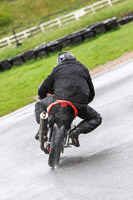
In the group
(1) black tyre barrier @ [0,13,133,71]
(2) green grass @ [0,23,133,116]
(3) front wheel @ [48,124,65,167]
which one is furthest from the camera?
(1) black tyre barrier @ [0,13,133,71]

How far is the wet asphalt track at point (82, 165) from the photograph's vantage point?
16.7 feet

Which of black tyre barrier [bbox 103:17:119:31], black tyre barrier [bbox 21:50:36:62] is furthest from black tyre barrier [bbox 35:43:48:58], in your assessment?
black tyre barrier [bbox 103:17:119:31]

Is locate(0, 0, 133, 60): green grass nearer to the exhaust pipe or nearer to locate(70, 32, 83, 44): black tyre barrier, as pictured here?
locate(70, 32, 83, 44): black tyre barrier

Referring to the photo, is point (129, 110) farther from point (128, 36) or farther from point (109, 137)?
point (128, 36)

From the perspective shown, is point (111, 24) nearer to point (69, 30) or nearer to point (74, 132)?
point (69, 30)

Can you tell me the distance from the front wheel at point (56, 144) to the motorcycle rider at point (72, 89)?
0.30 meters

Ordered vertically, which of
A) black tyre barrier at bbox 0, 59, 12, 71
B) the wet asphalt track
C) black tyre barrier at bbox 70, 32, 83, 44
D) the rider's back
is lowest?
black tyre barrier at bbox 0, 59, 12, 71

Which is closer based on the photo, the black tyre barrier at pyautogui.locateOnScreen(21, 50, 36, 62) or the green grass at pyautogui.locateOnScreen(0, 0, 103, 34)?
the black tyre barrier at pyautogui.locateOnScreen(21, 50, 36, 62)

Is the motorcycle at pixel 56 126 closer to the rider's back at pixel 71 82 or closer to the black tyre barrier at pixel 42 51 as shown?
the rider's back at pixel 71 82

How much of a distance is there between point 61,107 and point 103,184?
1.50 m

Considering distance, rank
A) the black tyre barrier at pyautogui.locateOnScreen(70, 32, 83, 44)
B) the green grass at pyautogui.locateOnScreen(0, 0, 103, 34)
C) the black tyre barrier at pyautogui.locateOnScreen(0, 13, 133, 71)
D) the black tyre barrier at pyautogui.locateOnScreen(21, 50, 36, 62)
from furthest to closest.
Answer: the green grass at pyautogui.locateOnScreen(0, 0, 103, 34), the black tyre barrier at pyautogui.locateOnScreen(70, 32, 83, 44), the black tyre barrier at pyautogui.locateOnScreen(21, 50, 36, 62), the black tyre barrier at pyautogui.locateOnScreen(0, 13, 133, 71)

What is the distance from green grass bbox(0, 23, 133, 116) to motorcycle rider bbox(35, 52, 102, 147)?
7095 mm

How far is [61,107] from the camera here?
6.21m

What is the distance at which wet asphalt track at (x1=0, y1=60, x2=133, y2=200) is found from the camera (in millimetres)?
5102
